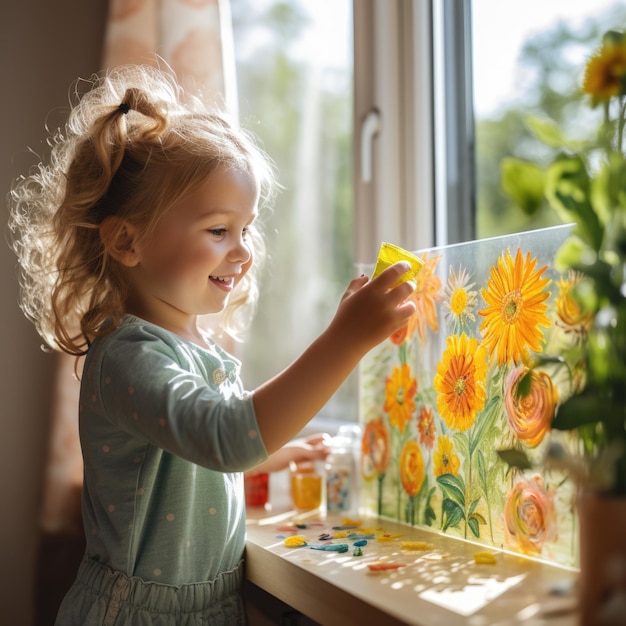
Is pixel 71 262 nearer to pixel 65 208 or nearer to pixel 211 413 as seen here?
pixel 65 208

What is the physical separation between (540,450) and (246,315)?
0.88 m

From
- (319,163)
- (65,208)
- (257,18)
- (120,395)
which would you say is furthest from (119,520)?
(257,18)

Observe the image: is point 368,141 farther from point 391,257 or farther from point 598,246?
point 598,246

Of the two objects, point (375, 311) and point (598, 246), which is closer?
point (598, 246)

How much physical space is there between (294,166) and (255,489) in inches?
33.3

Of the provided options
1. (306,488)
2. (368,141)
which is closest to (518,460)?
(306,488)

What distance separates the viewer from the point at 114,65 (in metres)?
1.39

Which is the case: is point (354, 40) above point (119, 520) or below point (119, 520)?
above

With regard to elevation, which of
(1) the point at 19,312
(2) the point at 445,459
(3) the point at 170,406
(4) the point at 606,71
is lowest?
(2) the point at 445,459

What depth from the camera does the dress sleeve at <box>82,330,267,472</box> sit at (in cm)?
82

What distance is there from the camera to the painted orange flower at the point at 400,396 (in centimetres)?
111

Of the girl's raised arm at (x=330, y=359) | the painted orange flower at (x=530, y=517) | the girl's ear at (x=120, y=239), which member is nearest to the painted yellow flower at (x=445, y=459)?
the painted orange flower at (x=530, y=517)

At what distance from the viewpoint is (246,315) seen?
1628 millimetres

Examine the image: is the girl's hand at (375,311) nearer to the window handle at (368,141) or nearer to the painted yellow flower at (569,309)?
the painted yellow flower at (569,309)
